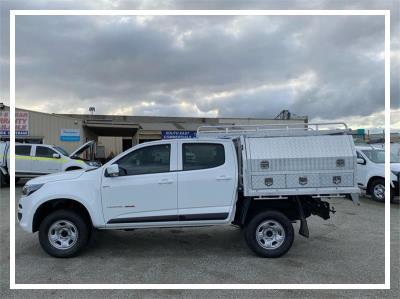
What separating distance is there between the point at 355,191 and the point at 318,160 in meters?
0.75

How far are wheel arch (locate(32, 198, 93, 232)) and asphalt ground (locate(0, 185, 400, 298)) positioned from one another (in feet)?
1.76

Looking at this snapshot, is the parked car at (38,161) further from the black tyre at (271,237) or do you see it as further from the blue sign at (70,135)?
the black tyre at (271,237)

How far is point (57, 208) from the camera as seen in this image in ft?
19.5

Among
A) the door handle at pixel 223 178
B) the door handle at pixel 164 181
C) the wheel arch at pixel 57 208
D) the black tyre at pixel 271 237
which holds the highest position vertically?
the door handle at pixel 223 178

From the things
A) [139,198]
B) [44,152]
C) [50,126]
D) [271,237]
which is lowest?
[271,237]

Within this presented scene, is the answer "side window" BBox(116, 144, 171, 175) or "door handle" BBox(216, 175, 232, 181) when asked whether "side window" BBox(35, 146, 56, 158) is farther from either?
"door handle" BBox(216, 175, 232, 181)

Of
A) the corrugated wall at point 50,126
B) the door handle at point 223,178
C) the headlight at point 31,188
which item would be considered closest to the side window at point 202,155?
the door handle at point 223,178

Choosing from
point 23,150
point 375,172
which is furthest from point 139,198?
point 23,150

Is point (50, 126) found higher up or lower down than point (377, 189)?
higher up

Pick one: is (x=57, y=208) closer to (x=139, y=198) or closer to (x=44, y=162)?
(x=139, y=198)

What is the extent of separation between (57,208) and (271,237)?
11.3 feet

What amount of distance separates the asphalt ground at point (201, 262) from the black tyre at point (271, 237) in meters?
0.16

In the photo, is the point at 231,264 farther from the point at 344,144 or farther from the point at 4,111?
the point at 4,111

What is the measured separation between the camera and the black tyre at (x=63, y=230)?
18.8 feet
